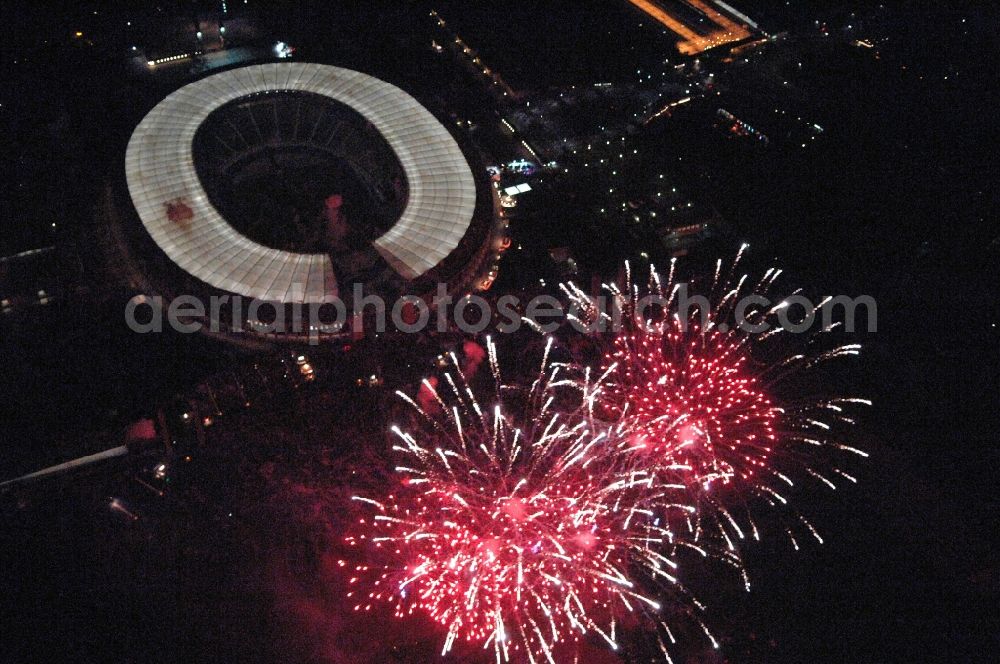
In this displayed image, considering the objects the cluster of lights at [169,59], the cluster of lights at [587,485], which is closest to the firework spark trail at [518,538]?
the cluster of lights at [587,485]

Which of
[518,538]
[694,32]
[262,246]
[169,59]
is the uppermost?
[694,32]

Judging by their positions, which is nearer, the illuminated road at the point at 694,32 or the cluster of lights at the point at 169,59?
the cluster of lights at the point at 169,59

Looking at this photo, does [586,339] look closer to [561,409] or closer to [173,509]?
[561,409]

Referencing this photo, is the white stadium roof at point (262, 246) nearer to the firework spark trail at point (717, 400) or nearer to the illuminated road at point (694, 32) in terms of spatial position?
the firework spark trail at point (717, 400)

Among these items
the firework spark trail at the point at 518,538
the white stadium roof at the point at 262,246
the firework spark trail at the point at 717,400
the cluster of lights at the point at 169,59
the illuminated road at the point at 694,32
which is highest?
the illuminated road at the point at 694,32

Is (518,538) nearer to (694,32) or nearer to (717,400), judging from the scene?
(717,400)

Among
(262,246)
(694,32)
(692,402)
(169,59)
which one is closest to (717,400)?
(692,402)

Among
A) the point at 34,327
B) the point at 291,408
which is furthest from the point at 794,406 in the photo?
the point at 34,327
